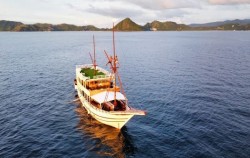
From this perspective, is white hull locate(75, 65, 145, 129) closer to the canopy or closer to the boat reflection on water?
the canopy

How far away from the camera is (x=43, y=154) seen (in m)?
36.9

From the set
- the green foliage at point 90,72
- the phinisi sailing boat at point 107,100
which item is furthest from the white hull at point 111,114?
the green foliage at point 90,72

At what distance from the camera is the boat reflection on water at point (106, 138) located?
3759cm

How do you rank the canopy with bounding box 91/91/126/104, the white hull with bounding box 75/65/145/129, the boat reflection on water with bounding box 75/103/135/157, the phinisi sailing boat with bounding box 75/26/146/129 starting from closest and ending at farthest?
the boat reflection on water with bounding box 75/103/135/157, the white hull with bounding box 75/65/145/129, the phinisi sailing boat with bounding box 75/26/146/129, the canopy with bounding box 91/91/126/104

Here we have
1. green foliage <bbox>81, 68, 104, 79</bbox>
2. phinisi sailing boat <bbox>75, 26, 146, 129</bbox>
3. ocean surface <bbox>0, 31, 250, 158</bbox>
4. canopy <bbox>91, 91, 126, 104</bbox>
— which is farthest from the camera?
green foliage <bbox>81, 68, 104, 79</bbox>

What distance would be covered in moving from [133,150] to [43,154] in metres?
13.7

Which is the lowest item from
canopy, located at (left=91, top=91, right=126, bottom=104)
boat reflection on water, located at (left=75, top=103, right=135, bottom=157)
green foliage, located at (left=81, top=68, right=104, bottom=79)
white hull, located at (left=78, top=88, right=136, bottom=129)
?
boat reflection on water, located at (left=75, top=103, right=135, bottom=157)

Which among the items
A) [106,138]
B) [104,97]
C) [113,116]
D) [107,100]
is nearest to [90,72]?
[104,97]

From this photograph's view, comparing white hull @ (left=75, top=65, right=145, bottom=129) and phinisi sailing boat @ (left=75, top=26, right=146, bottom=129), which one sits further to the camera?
phinisi sailing boat @ (left=75, top=26, right=146, bottom=129)

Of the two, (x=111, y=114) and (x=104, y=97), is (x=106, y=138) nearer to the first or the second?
(x=111, y=114)

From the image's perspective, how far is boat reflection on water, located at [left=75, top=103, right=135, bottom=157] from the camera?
37594 mm

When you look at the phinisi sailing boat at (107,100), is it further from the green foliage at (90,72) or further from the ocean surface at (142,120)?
the ocean surface at (142,120)

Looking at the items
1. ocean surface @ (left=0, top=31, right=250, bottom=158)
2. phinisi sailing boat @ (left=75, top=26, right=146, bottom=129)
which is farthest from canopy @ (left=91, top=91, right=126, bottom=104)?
ocean surface @ (left=0, top=31, right=250, bottom=158)

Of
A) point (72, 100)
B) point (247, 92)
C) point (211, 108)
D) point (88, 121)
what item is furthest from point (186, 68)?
point (88, 121)
